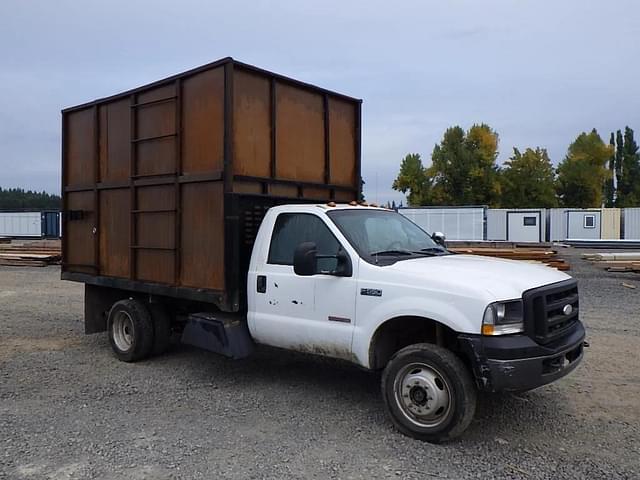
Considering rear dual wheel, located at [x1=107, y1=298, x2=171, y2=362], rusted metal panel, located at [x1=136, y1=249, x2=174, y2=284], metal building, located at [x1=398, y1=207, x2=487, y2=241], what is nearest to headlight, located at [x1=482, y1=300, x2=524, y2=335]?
rusted metal panel, located at [x1=136, y1=249, x2=174, y2=284]

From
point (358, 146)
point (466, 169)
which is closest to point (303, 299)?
point (358, 146)

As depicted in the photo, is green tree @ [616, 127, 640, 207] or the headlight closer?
the headlight

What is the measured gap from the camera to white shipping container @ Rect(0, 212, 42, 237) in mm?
45025

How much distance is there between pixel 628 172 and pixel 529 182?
19.0 meters

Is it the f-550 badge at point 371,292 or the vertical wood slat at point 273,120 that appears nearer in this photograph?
the f-550 badge at point 371,292

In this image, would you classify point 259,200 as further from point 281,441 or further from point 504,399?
point 504,399

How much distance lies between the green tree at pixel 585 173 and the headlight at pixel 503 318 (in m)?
57.0

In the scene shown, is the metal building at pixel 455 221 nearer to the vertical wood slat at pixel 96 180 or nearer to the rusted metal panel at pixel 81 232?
the rusted metal panel at pixel 81 232

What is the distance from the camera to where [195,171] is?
6582 mm

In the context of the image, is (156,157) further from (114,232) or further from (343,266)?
(343,266)

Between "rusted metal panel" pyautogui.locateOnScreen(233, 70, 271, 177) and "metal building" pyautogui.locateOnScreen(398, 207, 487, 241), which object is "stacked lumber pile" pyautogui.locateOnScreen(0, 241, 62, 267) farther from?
"rusted metal panel" pyautogui.locateOnScreen(233, 70, 271, 177)

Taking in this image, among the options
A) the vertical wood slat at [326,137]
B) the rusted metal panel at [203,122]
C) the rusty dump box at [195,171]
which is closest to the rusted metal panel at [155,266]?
the rusty dump box at [195,171]

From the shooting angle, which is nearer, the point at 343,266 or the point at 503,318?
the point at 503,318

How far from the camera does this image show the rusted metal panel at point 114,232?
7559 mm
